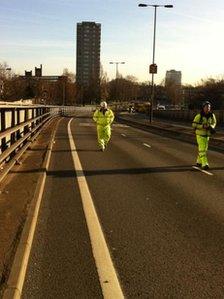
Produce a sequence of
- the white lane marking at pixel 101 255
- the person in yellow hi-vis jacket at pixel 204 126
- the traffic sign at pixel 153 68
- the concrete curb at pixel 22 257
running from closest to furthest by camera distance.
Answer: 1. the concrete curb at pixel 22 257
2. the white lane marking at pixel 101 255
3. the person in yellow hi-vis jacket at pixel 204 126
4. the traffic sign at pixel 153 68

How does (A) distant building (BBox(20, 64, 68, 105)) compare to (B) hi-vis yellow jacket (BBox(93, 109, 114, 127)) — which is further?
(A) distant building (BBox(20, 64, 68, 105))

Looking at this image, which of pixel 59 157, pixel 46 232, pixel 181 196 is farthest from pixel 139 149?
pixel 46 232

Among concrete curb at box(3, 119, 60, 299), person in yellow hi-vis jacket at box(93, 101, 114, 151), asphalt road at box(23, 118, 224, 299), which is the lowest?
asphalt road at box(23, 118, 224, 299)

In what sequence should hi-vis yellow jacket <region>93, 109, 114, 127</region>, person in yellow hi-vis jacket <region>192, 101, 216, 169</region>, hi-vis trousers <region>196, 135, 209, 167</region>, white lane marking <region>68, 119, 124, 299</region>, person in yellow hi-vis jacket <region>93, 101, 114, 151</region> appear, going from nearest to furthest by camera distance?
1. white lane marking <region>68, 119, 124, 299</region>
2. hi-vis trousers <region>196, 135, 209, 167</region>
3. person in yellow hi-vis jacket <region>192, 101, 216, 169</region>
4. person in yellow hi-vis jacket <region>93, 101, 114, 151</region>
5. hi-vis yellow jacket <region>93, 109, 114, 127</region>

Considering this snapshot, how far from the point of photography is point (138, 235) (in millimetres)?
7992

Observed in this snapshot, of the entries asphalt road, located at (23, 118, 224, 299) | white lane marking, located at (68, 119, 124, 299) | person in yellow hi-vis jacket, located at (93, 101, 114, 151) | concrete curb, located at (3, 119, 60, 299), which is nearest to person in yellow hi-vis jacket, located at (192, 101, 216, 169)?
asphalt road, located at (23, 118, 224, 299)

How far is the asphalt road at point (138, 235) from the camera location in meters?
5.83

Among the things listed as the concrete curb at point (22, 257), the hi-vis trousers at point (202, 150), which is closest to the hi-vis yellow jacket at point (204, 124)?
the hi-vis trousers at point (202, 150)

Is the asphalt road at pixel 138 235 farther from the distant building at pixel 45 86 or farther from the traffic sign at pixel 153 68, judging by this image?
the distant building at pixel 45 86

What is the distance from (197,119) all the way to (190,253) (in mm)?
10118

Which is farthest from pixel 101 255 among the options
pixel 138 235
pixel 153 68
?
pixel 153 68

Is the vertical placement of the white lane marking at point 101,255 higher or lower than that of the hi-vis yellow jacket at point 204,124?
lower

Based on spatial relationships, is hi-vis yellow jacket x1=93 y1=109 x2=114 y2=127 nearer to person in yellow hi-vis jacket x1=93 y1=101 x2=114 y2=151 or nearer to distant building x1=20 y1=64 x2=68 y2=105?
person in yellow hi-vis jacket x1=93 y1=101 x2=114 y2=151

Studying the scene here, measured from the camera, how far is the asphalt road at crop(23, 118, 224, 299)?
5.83 meters
